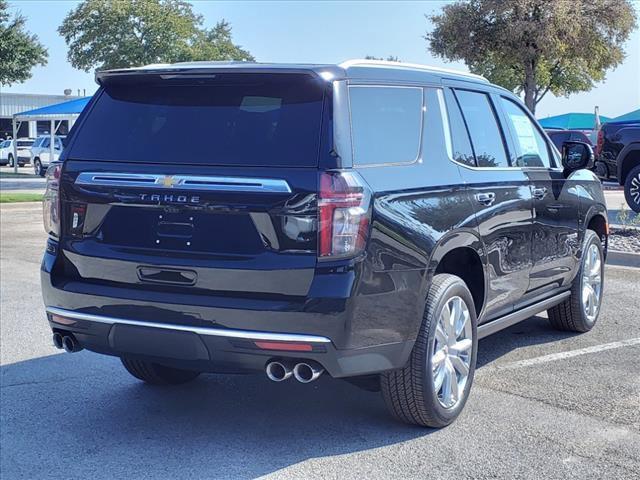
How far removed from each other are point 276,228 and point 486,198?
5.32 ft

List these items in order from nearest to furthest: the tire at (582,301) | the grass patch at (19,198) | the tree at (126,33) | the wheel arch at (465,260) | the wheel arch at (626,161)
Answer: the wheel arch at (465,260) → the tire at (582,301) → the wheel arch at (626,161) → the grass patch at (19,198) → the tree at (126,33)

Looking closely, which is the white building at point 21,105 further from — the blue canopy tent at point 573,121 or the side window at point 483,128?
the side window at point 483,128

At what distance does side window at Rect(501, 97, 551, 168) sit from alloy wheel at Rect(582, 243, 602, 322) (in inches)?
38.2

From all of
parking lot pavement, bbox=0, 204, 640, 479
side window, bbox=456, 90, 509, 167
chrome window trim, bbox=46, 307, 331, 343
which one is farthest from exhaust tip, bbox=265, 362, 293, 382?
side window, bbox=456, 90, 509, 167

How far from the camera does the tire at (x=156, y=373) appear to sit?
5145mm

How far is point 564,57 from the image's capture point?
26.6m

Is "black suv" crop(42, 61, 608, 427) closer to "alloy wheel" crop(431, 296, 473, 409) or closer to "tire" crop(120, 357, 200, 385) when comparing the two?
"alloy wheel" crop(431, 296, 473, 409)

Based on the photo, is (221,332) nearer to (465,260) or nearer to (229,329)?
(229,329)

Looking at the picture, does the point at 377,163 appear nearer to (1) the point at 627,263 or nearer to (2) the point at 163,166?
(2) the point at 163,166

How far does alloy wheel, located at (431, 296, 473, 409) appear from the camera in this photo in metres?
4.39

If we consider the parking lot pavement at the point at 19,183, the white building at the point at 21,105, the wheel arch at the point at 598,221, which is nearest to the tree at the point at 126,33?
the parking lot pavement at the point at 19,183

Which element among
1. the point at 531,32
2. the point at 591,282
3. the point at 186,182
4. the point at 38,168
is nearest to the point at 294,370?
the point at 186,182

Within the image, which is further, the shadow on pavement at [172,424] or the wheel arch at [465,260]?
the wheel arch at [465,260]

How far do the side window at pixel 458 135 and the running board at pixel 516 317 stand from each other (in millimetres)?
1004
